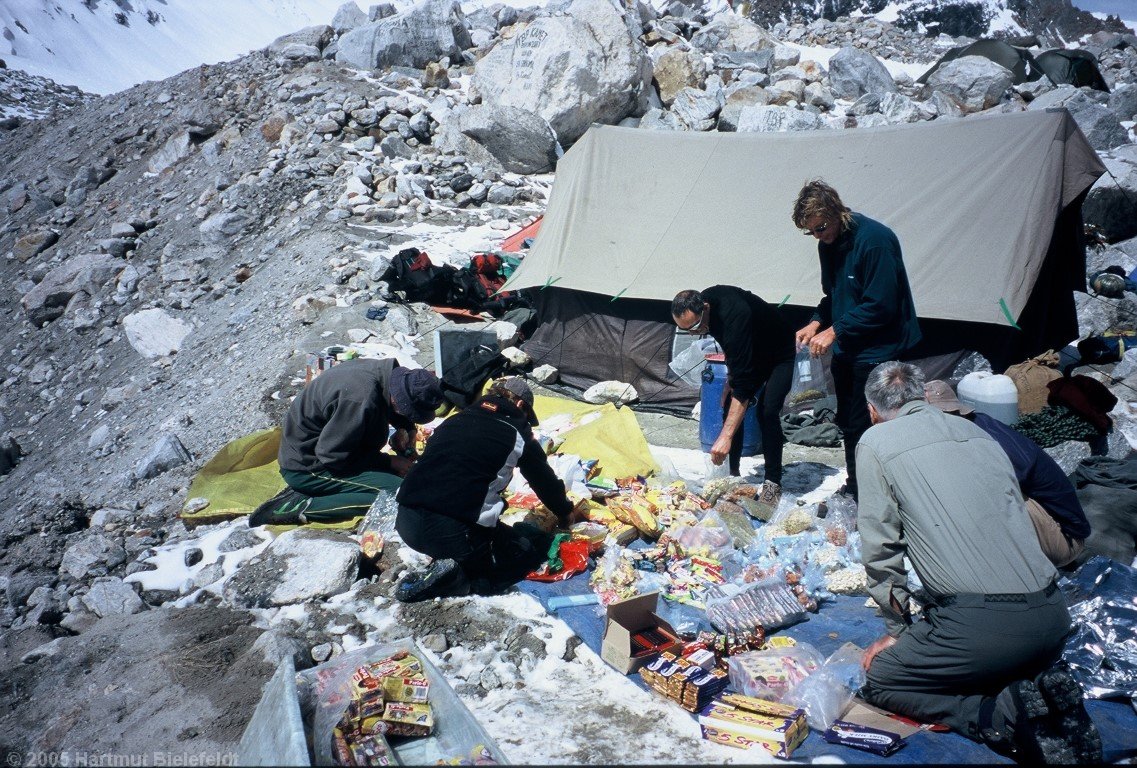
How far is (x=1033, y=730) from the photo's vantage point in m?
2.68

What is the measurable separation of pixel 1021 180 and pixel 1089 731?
622 cm

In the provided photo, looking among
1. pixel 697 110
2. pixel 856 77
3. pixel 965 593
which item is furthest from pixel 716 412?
pixel 856 77

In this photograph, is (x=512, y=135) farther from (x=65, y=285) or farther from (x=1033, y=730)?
(x=1033, y=730)

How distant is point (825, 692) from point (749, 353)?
2.39 metres

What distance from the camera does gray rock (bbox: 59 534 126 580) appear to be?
5.10 meters

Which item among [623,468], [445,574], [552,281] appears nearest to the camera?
[445,574]

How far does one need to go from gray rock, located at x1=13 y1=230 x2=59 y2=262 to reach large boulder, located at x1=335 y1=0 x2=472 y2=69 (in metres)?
8.32

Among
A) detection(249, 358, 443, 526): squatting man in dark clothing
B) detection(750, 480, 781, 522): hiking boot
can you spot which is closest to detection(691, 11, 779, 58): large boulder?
detection(750, 480, 781, 522): hiking boot

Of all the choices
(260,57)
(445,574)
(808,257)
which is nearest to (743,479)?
(445,574)

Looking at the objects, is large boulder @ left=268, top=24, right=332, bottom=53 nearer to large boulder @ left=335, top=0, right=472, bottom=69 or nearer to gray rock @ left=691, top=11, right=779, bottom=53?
large boulder @ left=335, top=0, right=472, bottom=69

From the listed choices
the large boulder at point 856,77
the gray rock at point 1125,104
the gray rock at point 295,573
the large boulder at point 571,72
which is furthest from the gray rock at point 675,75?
the gray rock at point 295,573

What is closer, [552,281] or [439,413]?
[439,413]

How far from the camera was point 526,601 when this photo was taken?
4203 mm

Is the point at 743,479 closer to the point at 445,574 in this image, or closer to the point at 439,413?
the point at 445,574
